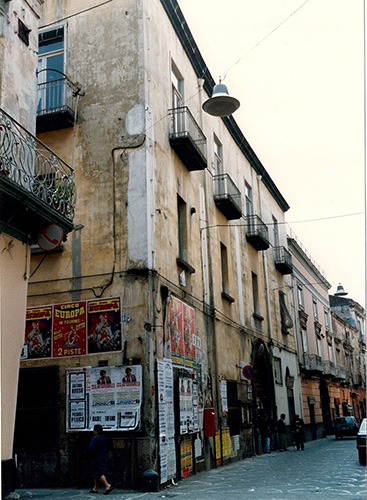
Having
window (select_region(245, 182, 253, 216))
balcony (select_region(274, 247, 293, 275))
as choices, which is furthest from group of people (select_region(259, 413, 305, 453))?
window (select_region(245, 182, 253, 216))

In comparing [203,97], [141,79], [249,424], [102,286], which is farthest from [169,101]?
[249,424]

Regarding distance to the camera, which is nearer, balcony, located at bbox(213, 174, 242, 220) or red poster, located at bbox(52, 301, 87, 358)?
red poster, located at bbox(52, 301, 87, 358)

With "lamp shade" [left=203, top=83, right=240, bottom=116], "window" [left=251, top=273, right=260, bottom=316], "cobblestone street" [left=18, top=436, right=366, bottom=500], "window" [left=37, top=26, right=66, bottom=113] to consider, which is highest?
"window" [left=37, top=26, right=66, bottom=113]

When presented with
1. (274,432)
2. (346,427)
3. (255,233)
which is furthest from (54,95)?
(346,427)

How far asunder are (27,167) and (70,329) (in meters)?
4.86

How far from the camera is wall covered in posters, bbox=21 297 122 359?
1294 centimetres

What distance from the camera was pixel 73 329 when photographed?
43.7 ft

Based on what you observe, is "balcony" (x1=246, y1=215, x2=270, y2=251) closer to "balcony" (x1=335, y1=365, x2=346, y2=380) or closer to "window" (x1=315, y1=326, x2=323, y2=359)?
"window" (x1=315, y1=326, x2=323, y2=359)

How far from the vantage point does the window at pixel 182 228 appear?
1595 centimetres

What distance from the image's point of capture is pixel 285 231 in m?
31.6

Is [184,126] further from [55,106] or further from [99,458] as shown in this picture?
[99,458]

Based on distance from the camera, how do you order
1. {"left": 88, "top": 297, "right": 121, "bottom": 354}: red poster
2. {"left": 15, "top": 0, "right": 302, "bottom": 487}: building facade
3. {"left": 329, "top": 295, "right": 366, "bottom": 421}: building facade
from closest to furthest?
{"left": 15, "top": 0, "right": 302, "bottom": 487}: building facade, {"left": 88, "top": 297, "right": 121, "bottom": 354}: red poster, {"left": 329, "top": 295, "right": 366, "bottom": 421}: building facade

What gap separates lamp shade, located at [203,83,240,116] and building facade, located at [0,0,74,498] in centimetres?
381

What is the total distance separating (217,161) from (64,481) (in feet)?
41.4
